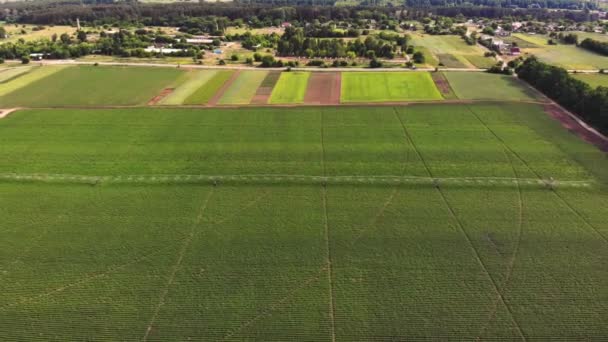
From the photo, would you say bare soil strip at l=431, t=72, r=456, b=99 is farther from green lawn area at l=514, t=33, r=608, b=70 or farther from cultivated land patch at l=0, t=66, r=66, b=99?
cultivated land patch at l=0, t=66, r=66, b=99

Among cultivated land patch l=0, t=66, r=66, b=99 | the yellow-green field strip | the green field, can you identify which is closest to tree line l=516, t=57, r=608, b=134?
the green field

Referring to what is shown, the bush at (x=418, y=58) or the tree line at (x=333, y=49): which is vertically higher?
the tree line at (x=333, y=49)

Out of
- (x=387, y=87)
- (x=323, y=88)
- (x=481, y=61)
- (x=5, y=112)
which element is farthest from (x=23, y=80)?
(x=481, y=61)

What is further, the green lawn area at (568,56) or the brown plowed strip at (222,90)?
the green lawn area at (568,56)

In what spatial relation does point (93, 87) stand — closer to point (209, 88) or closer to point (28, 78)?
point (28, 78)

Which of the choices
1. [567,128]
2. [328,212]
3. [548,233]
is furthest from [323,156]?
[567,128]

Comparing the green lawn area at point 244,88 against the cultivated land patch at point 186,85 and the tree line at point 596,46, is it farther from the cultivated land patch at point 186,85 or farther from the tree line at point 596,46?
the tree line at point 596,46

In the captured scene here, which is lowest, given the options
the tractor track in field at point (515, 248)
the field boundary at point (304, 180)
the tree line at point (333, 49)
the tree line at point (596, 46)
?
the tractor track in field at point (515, 248)

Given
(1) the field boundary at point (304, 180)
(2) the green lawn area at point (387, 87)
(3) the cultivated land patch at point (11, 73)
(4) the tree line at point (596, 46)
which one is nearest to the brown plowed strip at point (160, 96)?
(1) the field boundary at point (304, 180)
